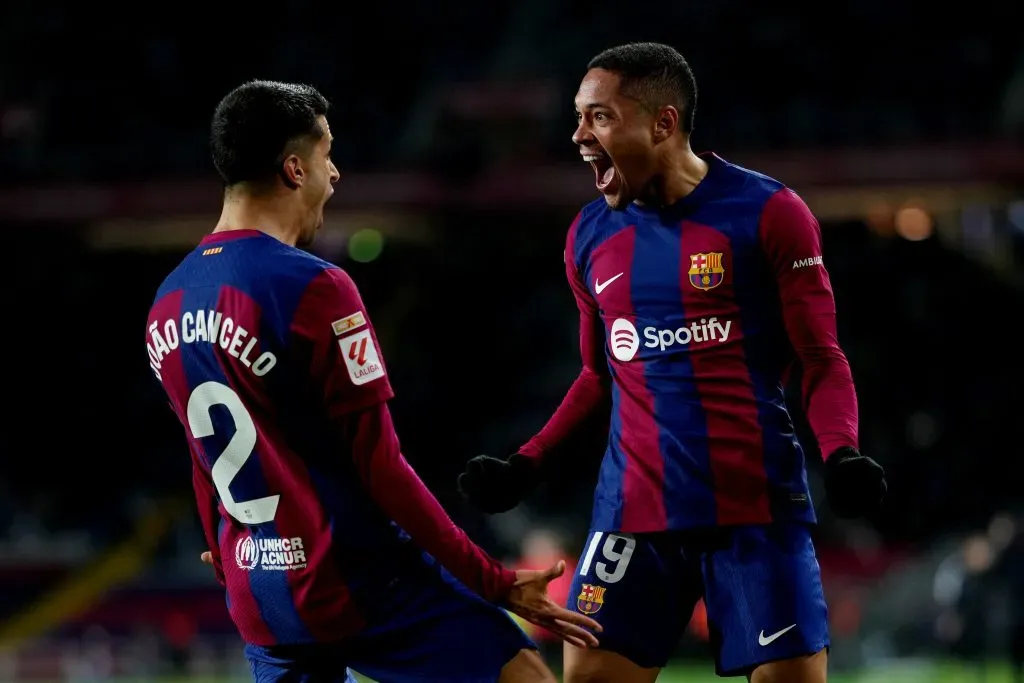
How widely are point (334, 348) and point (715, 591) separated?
1093mm

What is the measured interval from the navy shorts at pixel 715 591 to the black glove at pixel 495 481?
27cm

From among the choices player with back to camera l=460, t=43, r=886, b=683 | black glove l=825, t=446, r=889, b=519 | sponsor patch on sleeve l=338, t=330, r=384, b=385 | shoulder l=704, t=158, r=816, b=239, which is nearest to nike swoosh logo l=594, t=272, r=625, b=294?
player with back to camera l=460, t=43, r=886, b=683

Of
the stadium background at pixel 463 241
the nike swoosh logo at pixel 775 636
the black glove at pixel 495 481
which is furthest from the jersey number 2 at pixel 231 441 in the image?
the stadium background at pixel 463 241

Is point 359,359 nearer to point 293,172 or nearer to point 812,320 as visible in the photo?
point 293,172

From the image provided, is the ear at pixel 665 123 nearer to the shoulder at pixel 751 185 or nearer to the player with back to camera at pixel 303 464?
the shoulder at pixel 751 185

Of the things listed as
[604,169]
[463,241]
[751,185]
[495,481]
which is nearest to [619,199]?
[604,169]

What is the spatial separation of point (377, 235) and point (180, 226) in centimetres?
231

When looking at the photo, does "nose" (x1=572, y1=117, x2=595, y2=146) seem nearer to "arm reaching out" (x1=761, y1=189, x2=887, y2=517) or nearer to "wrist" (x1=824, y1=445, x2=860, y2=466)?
"arm reaching out" (x1=761, y1=189, x2=887, y2=517)

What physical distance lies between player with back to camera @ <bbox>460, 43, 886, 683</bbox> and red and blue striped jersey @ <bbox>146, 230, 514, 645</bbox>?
579 mm

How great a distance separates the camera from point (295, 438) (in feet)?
9.42

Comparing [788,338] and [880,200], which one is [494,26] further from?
[788,338]

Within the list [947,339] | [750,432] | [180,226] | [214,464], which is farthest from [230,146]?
[180,226]

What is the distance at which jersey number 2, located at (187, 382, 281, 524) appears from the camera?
287 centimetres

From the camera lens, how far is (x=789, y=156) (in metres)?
14.2
